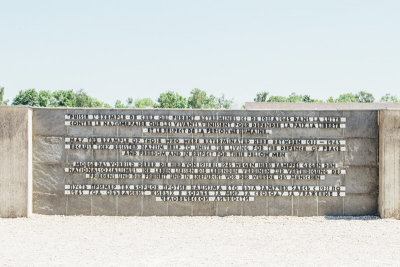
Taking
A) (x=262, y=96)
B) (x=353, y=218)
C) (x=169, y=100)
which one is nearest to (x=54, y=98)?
(x=169, y=100)

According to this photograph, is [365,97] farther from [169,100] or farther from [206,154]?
[206,154]

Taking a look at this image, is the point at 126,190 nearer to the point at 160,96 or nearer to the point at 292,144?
the point at 292,144

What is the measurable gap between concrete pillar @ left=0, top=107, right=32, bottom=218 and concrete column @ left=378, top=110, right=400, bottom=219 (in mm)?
11393

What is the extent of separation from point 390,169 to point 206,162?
5.87 meters

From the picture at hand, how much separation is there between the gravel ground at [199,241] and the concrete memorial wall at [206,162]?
571 millimetres

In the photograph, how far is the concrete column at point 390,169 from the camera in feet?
43.2

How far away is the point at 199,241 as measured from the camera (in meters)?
10.6

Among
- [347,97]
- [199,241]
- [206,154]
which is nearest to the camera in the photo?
[199,241]

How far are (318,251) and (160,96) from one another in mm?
66090

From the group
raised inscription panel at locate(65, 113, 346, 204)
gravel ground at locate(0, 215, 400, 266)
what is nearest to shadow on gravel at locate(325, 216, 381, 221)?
gravel ground at locate(0, 215, 400, 266)

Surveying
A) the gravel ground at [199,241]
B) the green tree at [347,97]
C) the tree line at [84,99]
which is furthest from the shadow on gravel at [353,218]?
the green tree at [347,97]

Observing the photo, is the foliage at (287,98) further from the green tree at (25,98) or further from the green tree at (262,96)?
the green tree at (25,98)

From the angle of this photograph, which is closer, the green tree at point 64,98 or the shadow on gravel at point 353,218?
the shadow on gravel at point 353,218

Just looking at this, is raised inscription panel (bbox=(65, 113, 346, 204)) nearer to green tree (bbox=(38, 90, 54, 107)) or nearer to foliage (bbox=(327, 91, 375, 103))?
green tree (bbox=(38, 90, 54, 107))
